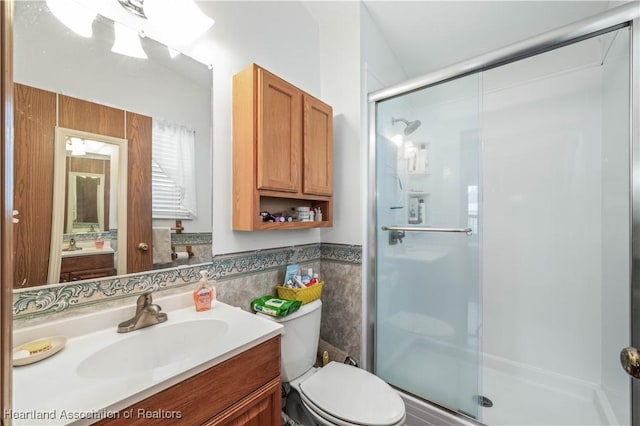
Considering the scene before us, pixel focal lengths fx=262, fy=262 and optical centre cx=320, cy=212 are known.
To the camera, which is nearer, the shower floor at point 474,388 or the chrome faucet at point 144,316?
the chrome faucet at point 144,316

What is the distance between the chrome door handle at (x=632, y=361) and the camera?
0.60 m

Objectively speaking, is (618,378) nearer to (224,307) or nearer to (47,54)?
(224,307)

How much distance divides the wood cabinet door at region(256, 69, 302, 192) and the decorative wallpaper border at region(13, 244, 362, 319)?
40 cm

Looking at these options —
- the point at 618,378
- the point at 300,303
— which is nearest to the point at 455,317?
the point at 618,378

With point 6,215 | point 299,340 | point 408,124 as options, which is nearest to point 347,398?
point 299,340

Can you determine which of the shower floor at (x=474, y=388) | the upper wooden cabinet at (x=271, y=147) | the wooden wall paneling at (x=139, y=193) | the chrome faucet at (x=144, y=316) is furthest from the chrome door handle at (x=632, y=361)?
the wooden wall paneling at (x=139, y=193)

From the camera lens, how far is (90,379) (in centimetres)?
63

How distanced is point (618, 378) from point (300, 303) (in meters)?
1.65

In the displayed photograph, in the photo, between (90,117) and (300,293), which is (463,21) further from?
(90,117)

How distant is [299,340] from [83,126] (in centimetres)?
121

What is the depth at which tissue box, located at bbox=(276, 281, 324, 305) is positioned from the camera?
4.49 ft

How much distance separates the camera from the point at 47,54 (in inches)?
32.1

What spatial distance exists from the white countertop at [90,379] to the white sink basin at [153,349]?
16 mm

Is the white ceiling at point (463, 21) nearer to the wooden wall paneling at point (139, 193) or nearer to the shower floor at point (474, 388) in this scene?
the wooden wall paneling at point (139, 193)
